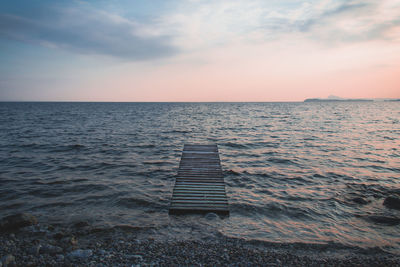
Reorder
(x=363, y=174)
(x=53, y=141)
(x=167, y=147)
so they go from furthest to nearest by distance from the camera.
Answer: (x=53, y=141), (x=167, y=147), (x=363, y=174)

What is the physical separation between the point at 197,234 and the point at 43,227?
510 centimetres

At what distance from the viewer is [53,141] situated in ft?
79.7

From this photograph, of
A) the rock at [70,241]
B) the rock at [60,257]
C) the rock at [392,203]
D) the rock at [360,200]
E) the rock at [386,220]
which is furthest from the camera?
the rock at [360,200]

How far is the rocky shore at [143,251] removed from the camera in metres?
5.61

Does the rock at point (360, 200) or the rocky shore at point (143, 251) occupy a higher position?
the rocky shore at point (143, 251)

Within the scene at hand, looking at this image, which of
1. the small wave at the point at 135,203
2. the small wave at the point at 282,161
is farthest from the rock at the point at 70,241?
the small wave at the point at 282,161

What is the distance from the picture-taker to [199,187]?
34.2 ft

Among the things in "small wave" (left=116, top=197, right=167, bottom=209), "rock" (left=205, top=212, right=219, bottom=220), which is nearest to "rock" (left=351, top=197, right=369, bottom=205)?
"rock" (left=205, top=212, right=219, bottom=220)

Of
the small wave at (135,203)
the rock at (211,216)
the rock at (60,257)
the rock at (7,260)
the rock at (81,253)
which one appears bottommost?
the small wave at (135,203)

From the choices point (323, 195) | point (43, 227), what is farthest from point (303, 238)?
point (43, 227)

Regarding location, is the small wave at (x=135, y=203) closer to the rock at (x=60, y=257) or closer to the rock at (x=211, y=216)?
the rock at (x=211, y=216)

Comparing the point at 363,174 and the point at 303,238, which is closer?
the point at 303,238

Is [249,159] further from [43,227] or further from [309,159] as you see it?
[43,227]

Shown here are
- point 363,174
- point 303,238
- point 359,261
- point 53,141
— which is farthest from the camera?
point 53,141
